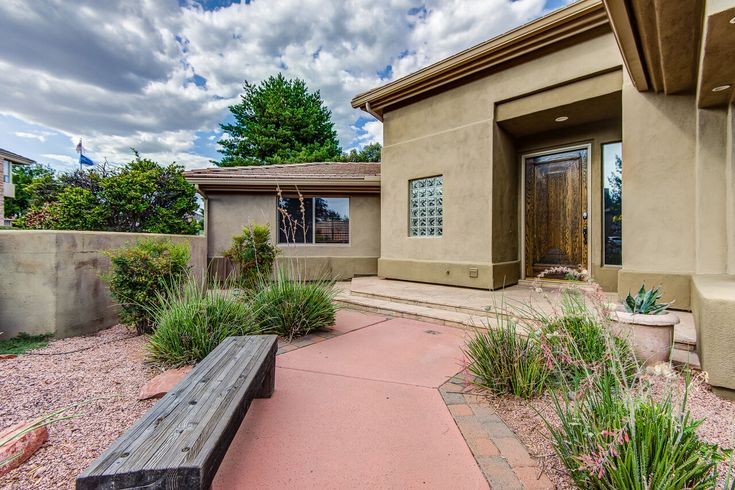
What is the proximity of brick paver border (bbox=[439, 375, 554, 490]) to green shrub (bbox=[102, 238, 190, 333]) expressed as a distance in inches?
145

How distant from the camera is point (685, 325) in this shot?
3.86m

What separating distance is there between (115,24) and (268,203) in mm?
5799

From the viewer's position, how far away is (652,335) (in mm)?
2932

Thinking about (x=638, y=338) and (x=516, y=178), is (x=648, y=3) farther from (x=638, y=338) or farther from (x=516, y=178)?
(x=516, y=178)

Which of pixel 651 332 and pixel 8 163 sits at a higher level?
pixel 8 163

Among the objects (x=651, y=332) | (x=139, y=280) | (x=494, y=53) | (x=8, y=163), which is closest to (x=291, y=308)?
(x=139, y=280)

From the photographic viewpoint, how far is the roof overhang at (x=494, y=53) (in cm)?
511

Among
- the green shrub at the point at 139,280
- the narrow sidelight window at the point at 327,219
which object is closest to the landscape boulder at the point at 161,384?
the green shrub at the point at 139,280

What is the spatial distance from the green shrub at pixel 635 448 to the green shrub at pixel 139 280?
4374mm

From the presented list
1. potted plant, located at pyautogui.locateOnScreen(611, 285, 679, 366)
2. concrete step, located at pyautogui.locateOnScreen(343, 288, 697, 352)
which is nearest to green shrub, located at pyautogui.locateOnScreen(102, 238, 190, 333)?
concrete step, located at pyautogui.locateOnScreen(343, 288, 697, 352)

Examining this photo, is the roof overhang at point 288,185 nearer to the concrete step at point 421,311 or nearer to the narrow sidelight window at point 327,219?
the narrow sidelight window at point 327,219

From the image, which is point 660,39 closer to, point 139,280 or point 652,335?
point 652,335

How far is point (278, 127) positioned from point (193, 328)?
22077 millimetres

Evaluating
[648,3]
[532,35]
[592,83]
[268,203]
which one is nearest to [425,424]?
[648,3]
